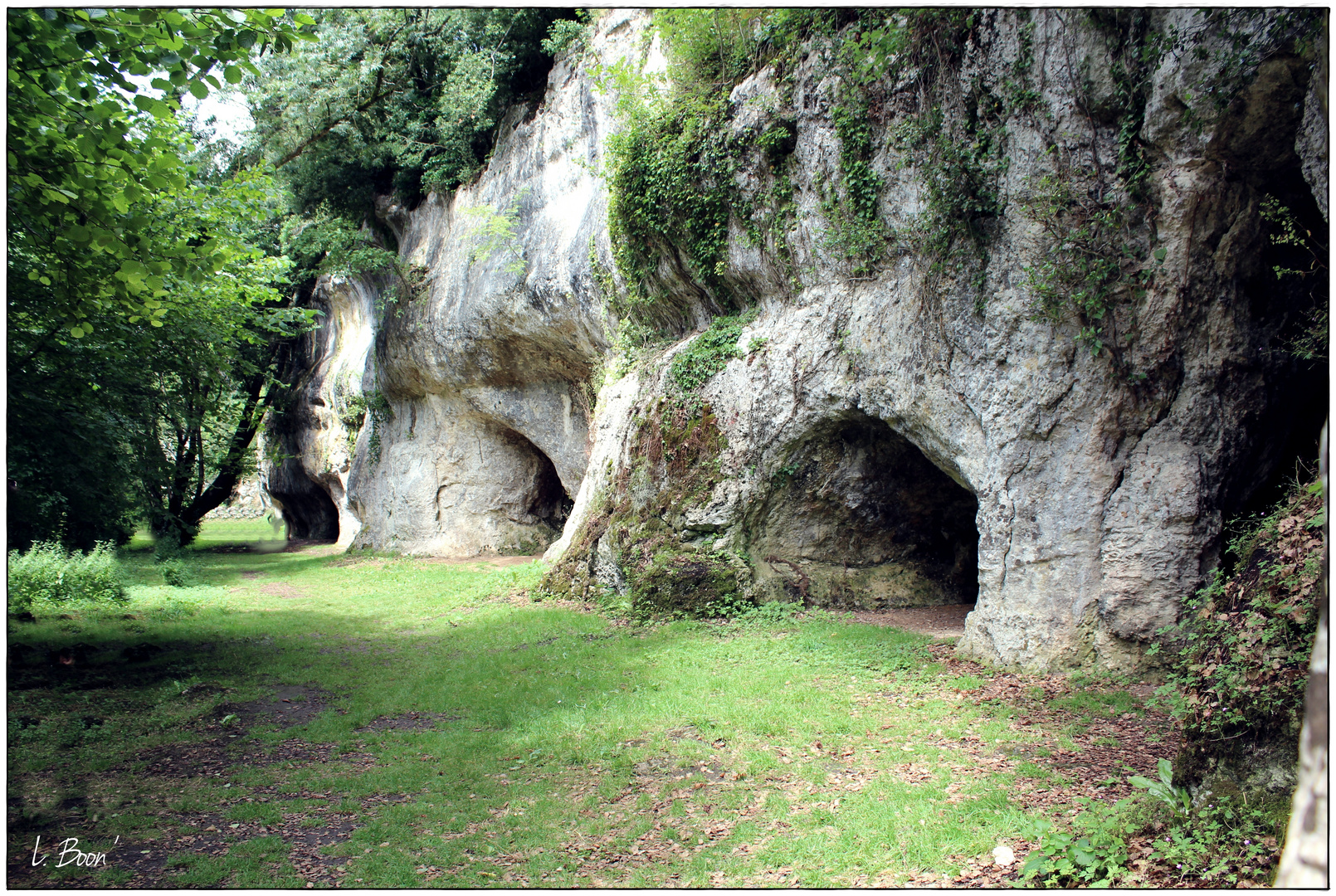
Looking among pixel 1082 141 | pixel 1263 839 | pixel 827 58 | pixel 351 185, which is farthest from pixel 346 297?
pixel 1263 839

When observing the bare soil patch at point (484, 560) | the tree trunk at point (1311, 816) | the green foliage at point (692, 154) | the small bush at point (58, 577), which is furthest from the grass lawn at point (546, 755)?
the bare soil patch at point (484, 560)

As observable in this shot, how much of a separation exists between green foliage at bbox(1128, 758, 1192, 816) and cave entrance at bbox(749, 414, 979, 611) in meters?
7.07

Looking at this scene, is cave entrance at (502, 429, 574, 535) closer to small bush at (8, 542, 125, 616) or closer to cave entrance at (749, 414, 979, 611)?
small bush at (8, 542, 125, 616)

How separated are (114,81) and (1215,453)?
10169mm

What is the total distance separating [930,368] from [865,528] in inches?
143

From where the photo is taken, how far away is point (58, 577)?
13.1m

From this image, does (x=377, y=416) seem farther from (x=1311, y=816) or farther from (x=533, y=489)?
(x=1311, y=816)

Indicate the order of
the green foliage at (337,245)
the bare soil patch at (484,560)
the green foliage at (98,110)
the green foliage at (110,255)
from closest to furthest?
the green foliage at (98,110) < the green foliage at (110,255) < the bare soil patch at (484,560) < the green foliage at (337,245)

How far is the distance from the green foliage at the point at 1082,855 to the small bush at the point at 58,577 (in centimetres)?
1456

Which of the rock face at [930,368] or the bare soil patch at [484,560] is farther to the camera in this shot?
the bare soil patch at [484,560]

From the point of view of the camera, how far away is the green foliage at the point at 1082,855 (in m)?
4.08

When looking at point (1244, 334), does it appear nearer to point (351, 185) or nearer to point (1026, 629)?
point (1026, 629)

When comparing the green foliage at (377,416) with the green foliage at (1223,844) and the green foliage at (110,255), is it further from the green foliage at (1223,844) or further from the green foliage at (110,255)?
the green foliage at (1223,844)
